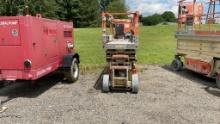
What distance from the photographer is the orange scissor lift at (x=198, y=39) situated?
10.5 meters

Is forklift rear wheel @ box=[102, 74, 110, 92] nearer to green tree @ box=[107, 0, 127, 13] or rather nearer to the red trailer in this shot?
the red trailer

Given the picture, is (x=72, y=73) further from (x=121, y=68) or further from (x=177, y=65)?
(x=177, y=65)

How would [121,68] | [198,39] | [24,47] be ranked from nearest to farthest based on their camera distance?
[24,47] → [121,68] → [198,39]

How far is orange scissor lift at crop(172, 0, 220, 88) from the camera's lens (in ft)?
34.6

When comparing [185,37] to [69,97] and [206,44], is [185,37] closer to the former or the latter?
[206,44]

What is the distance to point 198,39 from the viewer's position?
11633mm

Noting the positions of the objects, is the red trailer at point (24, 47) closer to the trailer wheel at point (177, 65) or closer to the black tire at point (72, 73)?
the black tire at point (72, 73)

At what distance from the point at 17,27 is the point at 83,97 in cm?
255

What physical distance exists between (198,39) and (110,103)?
5222 millimetres

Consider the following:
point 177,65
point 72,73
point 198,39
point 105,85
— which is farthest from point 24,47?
point 177,65

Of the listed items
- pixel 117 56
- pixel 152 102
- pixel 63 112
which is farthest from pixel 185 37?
pixel 63 112

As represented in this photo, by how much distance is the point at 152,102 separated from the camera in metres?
8.18

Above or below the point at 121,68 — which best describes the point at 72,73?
below

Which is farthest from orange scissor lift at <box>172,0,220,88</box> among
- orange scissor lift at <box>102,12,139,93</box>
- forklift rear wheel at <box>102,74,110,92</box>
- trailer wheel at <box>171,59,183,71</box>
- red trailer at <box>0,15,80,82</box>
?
red trailer at <box>0,15,80,82</box>
